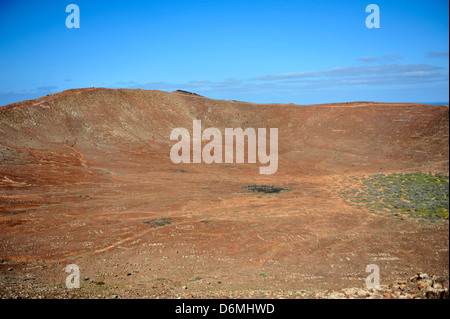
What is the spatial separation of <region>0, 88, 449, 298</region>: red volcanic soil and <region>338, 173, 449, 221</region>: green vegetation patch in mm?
877

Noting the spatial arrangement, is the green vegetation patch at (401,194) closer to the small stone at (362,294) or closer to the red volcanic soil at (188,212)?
the red volcanic soil at (188,212)

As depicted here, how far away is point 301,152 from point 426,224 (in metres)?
21.5

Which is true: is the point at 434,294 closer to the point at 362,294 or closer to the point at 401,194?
the point at 362,294

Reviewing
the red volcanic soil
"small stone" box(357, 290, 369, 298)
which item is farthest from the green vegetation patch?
"small stone" box(357, 290, 369, 298)

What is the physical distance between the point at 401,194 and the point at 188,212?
505 inches

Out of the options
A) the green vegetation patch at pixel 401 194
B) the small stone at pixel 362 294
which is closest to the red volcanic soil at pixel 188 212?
the green vegetation patch at pixel 401 194

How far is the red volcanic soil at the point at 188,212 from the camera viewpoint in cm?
1002

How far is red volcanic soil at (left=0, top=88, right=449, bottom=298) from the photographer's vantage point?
32.9 ft

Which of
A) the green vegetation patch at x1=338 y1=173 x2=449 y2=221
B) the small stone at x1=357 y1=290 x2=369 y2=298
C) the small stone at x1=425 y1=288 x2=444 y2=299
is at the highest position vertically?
the green vegetation patch at x1=338 y1=173 x2=449 y2=221

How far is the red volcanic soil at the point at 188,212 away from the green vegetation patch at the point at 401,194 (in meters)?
0.88

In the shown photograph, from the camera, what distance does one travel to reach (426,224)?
14.2 meters

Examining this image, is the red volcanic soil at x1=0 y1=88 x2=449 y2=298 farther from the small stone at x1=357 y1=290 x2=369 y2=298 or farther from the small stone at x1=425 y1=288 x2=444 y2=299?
the small stone at x1=425 y1=288 x2=444 y2=299

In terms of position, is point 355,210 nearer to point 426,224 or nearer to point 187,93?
point 426,224

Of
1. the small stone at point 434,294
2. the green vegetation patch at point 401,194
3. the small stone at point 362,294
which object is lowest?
the small stone at point 362,294
